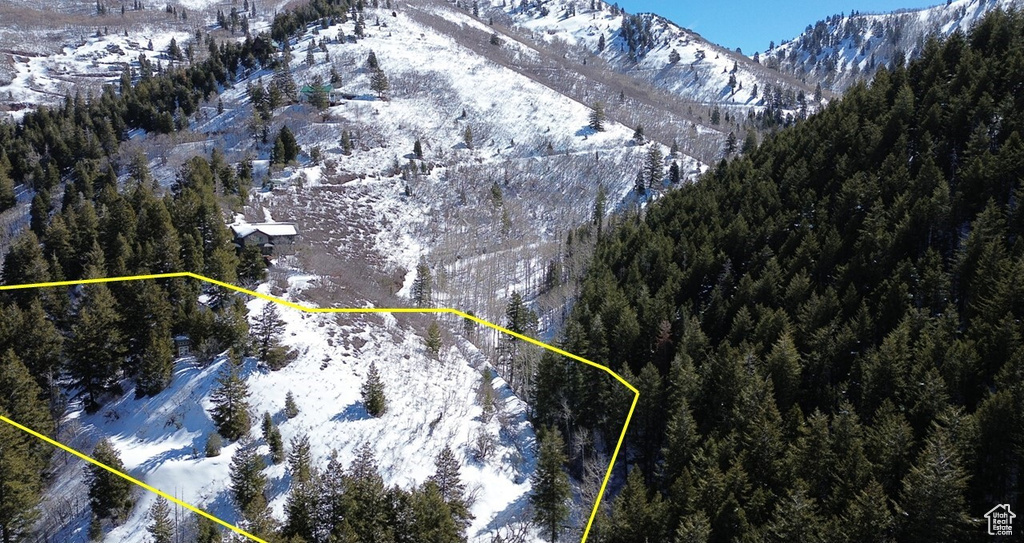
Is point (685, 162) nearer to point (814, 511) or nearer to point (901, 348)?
point (901, 348)

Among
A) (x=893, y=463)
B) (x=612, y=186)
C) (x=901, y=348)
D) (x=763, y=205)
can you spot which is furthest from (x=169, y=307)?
(x=612, y=186)

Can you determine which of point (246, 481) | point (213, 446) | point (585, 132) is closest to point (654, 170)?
point (585, 132)

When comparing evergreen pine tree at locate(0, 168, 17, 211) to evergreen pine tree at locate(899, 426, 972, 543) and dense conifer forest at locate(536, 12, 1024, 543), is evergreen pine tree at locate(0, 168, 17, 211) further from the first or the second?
evergreen pine tree at locate(899, 426, 972, 543)

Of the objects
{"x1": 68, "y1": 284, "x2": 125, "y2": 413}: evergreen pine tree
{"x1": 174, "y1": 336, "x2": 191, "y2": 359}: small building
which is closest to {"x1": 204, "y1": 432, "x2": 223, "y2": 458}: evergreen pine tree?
{"x1": 174, "y1": 336, "x2": 191, "y2": 359}: small building

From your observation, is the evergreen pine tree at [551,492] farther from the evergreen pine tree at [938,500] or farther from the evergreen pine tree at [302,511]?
the evergreen pine tree at [938,500]

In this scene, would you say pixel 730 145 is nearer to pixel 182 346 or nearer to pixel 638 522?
pixel 638 522
